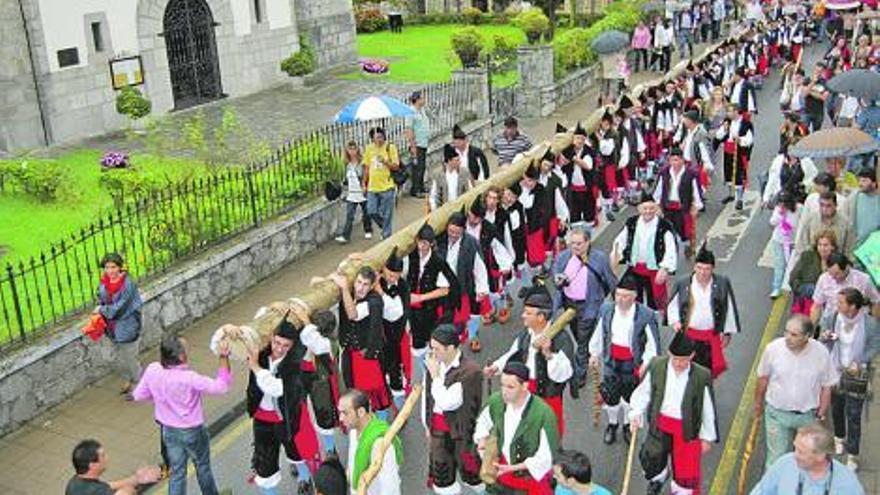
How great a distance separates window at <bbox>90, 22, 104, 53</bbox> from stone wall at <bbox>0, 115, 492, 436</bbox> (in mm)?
9269

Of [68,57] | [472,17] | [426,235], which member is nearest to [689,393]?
[426,235]

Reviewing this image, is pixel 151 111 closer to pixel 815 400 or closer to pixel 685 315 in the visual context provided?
pixel 685 315

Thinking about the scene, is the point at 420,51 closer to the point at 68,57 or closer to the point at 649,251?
the point at 68,57

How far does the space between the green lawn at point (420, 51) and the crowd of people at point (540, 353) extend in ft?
44.2

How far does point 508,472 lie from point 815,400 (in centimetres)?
242

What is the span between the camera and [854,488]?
561 cm

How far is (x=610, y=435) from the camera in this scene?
8.73m

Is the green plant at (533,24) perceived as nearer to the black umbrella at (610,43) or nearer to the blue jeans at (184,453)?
the black umbrella at (610,43)

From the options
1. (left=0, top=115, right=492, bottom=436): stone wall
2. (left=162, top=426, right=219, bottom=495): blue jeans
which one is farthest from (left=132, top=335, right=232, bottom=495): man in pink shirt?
(left=0, top=115, right=492, bottom=436): stone wall

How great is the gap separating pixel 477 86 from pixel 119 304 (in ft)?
41.5

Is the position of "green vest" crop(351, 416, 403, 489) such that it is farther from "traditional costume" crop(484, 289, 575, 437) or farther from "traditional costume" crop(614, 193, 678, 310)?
"traditional costume" crop(614, 193, 678, 310)

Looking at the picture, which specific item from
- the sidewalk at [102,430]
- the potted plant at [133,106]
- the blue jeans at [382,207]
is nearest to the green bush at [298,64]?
the potted plant at [133,106]

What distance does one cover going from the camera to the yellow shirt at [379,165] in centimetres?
1357

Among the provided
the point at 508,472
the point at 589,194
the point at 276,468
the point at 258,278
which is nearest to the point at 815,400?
the point at 508,472
